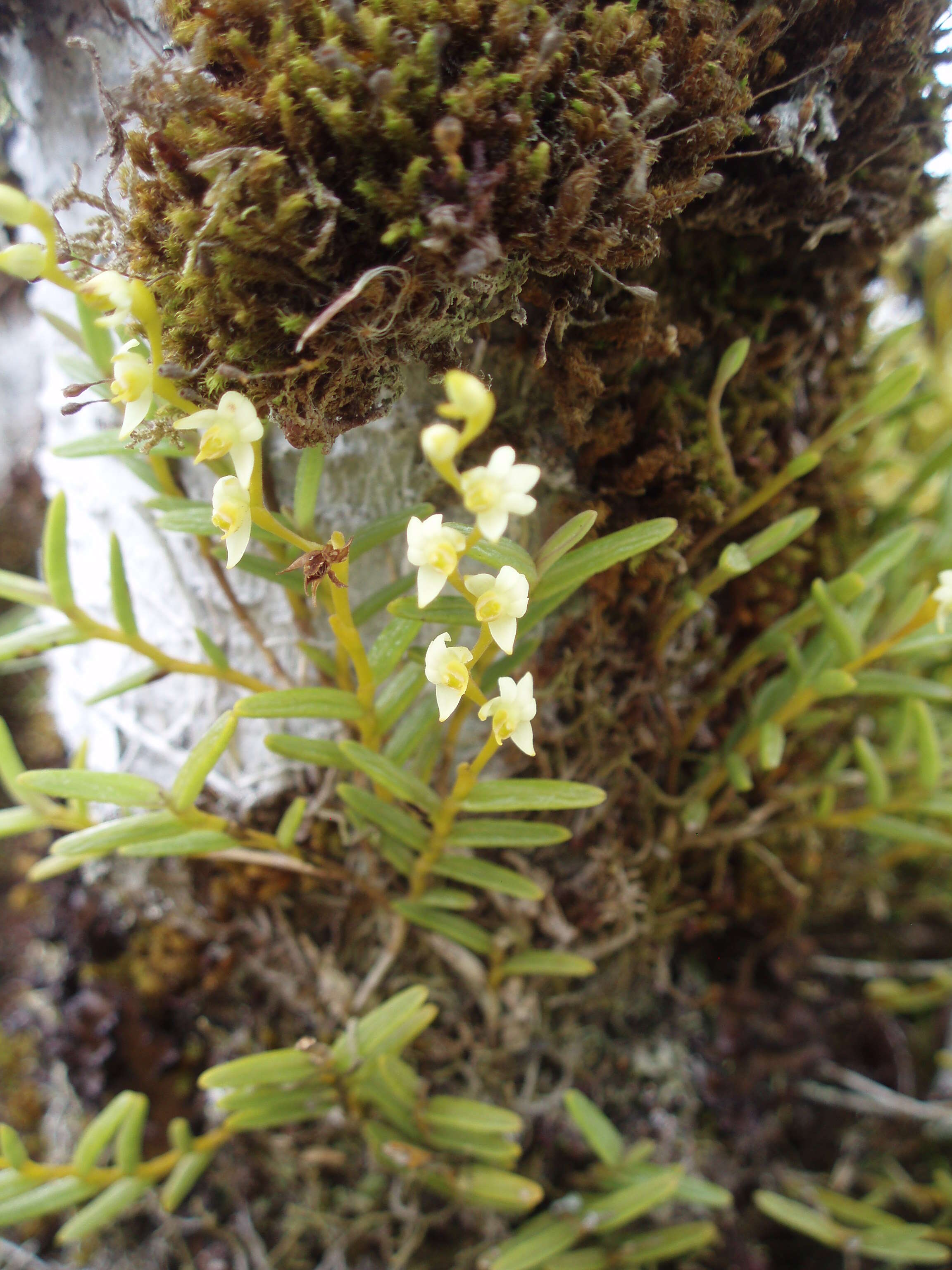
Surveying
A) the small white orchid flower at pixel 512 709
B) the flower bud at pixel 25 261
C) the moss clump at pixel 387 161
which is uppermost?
the moss clump at pixel 387 161

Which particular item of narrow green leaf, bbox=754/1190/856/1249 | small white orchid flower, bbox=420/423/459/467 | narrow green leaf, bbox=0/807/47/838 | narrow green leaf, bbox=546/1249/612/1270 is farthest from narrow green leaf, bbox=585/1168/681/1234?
small white orchid flower, bbox=420/423/459/467

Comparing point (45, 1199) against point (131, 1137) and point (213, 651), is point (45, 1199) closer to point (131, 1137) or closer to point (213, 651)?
point (131, 1137)

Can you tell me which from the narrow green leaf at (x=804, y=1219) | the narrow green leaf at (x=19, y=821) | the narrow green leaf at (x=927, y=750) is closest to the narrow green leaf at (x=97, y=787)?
the narrow green leaf at (x=19, y=821)

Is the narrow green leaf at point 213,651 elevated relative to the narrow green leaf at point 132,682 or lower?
elevated

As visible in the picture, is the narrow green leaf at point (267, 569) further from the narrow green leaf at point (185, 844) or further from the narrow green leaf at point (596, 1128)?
the narrow green leaf at point (596, 1128)

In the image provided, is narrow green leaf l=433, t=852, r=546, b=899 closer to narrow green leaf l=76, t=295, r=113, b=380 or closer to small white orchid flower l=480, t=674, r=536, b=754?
small white orchid flower l=480, t=674, r=536, b=754

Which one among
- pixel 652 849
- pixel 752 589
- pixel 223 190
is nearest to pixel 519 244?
pixel 223 190
